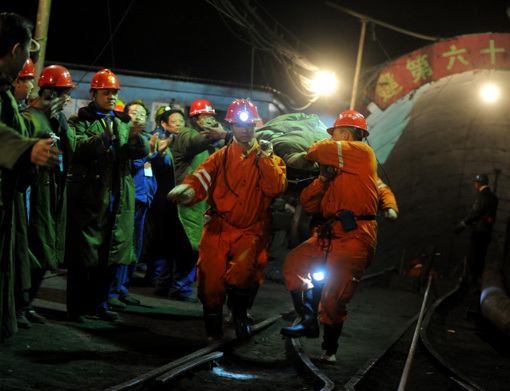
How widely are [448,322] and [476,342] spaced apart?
156 cm

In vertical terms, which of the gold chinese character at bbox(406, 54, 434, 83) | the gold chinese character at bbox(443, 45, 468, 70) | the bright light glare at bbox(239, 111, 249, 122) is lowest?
the bright light glare at bbox(239, 111, 249, 122)

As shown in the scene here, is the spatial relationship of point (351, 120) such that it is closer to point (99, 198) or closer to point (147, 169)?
point (99, 198)

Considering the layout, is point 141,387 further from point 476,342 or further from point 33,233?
point 476,342

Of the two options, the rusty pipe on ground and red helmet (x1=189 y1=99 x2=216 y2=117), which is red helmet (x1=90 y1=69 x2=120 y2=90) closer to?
red helmet (x1=189 y1=99 x2=216 y2=117)

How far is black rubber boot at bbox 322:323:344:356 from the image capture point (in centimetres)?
552

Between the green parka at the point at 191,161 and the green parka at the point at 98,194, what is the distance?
1.57 meters

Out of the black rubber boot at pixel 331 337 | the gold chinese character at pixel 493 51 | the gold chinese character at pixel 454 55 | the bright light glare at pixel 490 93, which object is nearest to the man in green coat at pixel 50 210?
the black rubber boot at pixel 331 337

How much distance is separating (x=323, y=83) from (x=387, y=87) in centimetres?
236

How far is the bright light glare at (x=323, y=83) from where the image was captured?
Result: 2108 centimetres

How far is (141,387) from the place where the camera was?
3.84 meters

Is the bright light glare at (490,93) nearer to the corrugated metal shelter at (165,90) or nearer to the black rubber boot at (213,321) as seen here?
the corrugated metal shelter at (165,90)

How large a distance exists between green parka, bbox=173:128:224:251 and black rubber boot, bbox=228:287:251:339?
1993 mm

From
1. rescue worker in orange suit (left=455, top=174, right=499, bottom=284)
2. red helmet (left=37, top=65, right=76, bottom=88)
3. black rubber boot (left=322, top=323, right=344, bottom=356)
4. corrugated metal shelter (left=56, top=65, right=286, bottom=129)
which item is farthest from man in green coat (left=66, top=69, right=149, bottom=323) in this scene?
corrugated metal shelter (left=56, top=65, right=286, bottom=129)

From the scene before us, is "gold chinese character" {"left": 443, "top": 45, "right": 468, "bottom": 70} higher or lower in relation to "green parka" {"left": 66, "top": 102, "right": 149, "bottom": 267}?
higher
